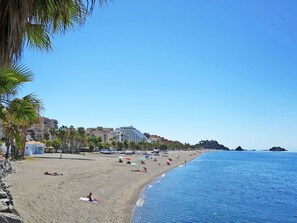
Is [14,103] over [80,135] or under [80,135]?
under

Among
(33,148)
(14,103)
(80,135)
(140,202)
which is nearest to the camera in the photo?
(14,103)

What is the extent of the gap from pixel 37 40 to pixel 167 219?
52.8ft

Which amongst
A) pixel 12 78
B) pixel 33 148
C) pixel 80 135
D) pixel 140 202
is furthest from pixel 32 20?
pixel 80 135

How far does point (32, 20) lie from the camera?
4734 mm

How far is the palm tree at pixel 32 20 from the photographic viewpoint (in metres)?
3.88

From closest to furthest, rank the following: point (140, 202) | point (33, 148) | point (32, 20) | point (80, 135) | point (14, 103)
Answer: point (32, 20) → point (14, 103) → point (140, 202) → point (33, 148) → point (80, 135)

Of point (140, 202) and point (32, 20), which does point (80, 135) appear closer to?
point (140, 202)

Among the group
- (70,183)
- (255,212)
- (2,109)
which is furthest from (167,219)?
(2,109)

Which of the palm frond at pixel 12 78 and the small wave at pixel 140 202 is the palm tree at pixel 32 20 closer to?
the palm frond at pixel 12 78

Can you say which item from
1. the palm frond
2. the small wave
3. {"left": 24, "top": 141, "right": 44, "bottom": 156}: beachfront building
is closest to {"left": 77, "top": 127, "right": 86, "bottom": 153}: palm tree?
{"left": 24, "top": 141, "right": 44, "bottom": 156}: beachfront building

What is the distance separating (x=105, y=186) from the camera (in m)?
30.1

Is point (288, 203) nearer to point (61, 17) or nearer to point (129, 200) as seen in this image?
point (129, 200)

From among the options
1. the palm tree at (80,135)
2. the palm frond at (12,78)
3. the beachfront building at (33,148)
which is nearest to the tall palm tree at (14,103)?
the palm frond at (12,78)

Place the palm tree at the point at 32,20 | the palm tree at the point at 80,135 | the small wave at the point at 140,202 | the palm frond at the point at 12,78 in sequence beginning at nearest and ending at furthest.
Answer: the palm tree at the point at 32,20 < the palm frond at the point at 12,78 < the small wave at the point at 140,202 < the palm tree at the point at 80,135
